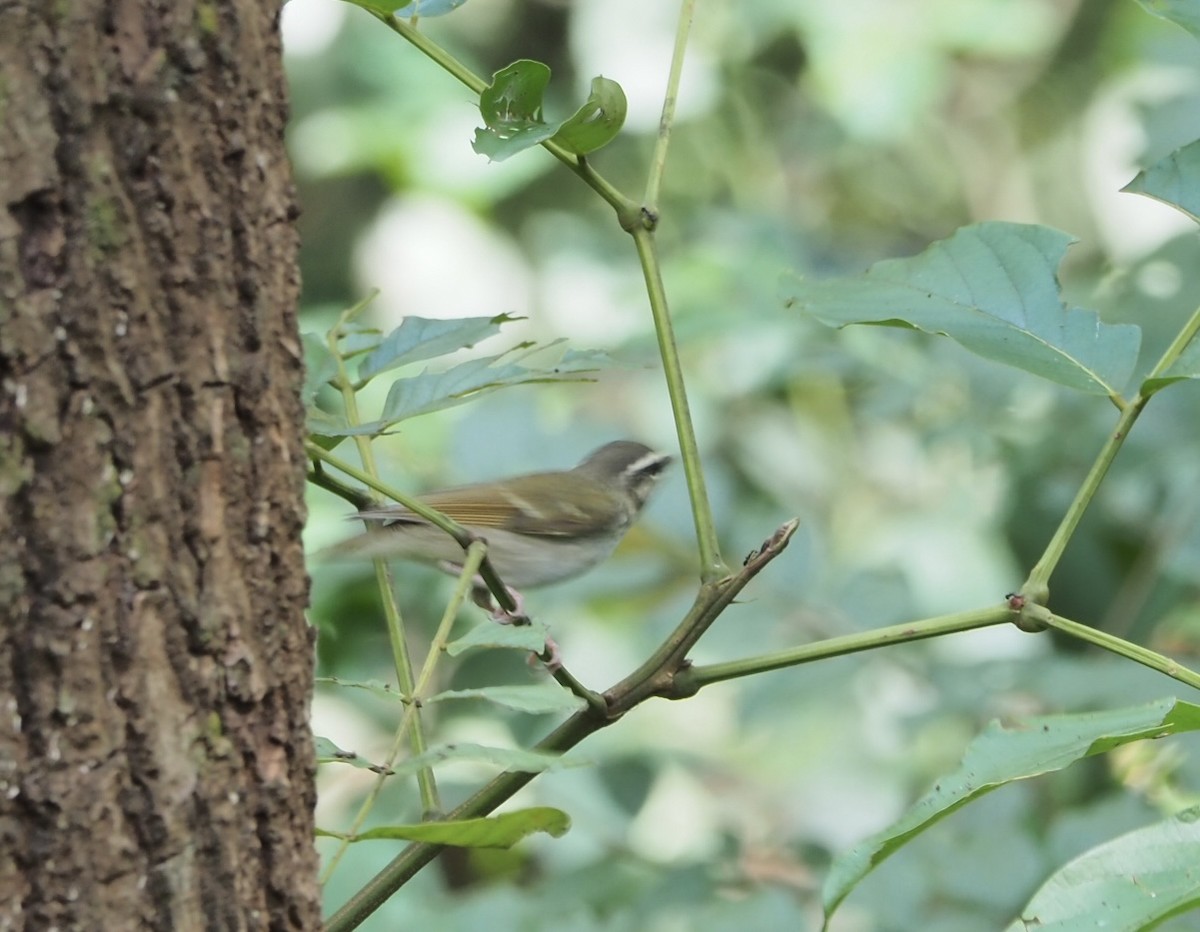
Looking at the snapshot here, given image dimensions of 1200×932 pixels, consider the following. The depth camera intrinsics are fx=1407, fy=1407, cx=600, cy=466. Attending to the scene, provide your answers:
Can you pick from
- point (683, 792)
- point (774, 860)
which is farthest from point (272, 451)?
point (683, 792)

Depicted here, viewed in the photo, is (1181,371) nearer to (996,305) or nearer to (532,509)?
(996,305)

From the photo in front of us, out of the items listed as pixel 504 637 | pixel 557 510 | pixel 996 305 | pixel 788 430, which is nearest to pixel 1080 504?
pixel 996 305

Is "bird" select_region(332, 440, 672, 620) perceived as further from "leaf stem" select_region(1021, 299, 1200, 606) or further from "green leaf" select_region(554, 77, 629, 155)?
"leaf stem" select_region(1021, 299, 1200, 606)

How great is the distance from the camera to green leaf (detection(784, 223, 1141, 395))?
136 cm

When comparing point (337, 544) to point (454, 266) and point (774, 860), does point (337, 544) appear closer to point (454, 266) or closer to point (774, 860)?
point (774, 860)

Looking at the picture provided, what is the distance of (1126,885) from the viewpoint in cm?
106

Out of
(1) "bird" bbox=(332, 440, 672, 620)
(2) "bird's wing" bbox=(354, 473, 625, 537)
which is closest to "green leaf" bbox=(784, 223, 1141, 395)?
(1) "bird" bbox=(332, 440, 672, 620)

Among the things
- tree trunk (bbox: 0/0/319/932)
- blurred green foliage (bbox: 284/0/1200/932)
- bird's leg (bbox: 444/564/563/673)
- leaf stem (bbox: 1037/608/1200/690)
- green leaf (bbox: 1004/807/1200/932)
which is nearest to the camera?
tree trunk (bbox: 0/0/319/932)

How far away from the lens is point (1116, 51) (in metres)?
5.74

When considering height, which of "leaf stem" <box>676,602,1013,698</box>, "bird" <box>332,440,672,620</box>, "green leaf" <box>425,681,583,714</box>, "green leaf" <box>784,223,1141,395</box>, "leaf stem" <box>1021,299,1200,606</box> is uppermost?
"bird" <box>332,440,672,620</box>

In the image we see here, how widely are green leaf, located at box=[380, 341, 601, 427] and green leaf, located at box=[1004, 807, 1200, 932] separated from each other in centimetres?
63

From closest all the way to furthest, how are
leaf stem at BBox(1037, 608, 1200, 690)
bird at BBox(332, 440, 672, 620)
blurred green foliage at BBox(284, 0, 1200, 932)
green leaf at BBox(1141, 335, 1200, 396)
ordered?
leaf stem at BBox(1037, 608, 1200, 690), green leaf at BBox(1141, 335, 1200, 396), blurred green foliage at BBox(284, 0, 1200, 932), bird at BBox(332, 440, 672, 620)

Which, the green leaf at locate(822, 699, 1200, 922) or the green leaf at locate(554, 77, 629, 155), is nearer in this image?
the green leaf at locate(822, 699, 1200, 922)

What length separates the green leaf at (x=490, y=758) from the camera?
934mm
